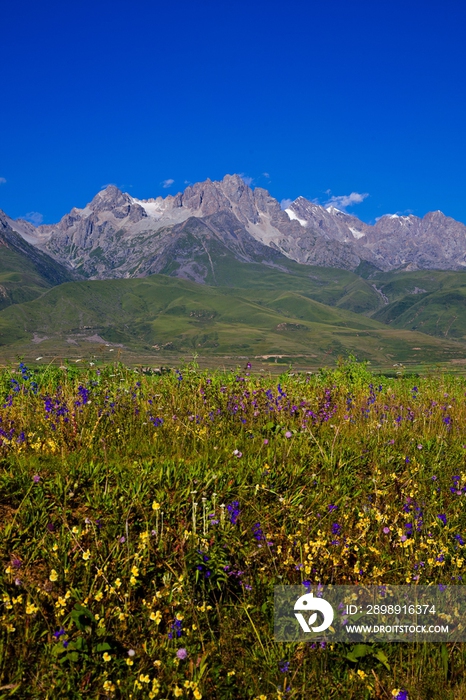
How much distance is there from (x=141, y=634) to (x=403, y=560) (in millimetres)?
2726

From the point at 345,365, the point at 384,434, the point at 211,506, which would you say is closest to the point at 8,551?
the point at 211,506

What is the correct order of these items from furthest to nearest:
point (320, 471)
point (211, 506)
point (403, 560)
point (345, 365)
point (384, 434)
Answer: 1. point (345, 365)
2. point (384, 434)
3. point (320, 471)
4. point (211, 506)
5. point (403, 560)

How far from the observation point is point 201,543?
4.82m

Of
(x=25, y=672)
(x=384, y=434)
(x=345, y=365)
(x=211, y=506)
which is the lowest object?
(x=25, y=672)

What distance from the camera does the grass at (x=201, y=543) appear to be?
380 centimetres

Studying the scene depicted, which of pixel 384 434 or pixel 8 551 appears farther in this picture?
pixel 384 434

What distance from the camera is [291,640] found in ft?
13.6

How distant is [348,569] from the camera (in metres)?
4.95

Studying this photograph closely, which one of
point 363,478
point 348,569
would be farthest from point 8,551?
point 363,478

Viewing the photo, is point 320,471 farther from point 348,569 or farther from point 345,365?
point 345,365

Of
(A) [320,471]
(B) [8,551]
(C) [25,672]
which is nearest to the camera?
(C) [25,672]

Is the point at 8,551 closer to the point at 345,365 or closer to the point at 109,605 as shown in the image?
the point at 109,605

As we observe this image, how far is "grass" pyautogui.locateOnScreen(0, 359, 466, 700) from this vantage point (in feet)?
12.5

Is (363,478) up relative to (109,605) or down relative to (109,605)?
up
